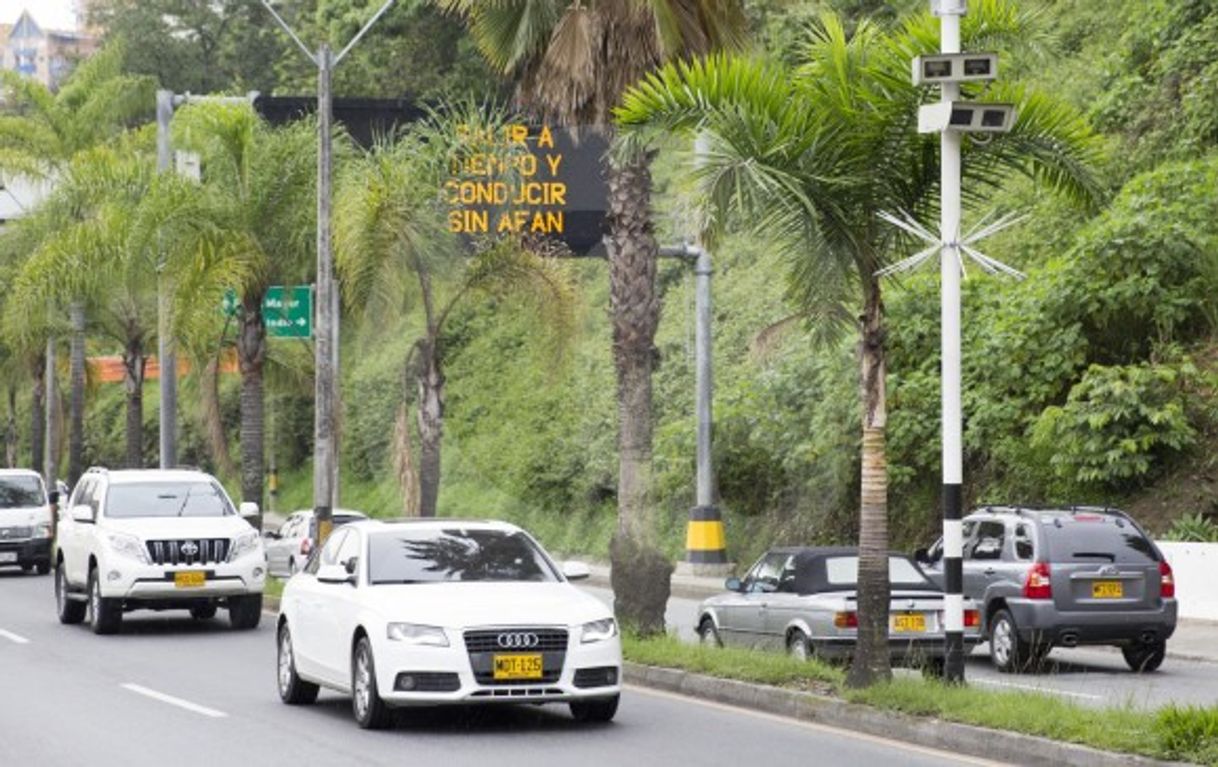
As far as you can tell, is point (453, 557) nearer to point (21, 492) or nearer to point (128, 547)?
point (128, 547)

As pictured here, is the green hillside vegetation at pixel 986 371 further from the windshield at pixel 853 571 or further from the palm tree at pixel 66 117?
the palm tree at pixel 66 117

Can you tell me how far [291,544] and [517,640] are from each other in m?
22.8

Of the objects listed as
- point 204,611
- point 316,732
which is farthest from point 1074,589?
point 204,611

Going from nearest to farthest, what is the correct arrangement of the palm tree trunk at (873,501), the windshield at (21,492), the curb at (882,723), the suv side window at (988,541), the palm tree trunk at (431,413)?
1. the curb at (882,723)
2. the palm tree trunk at (873,501)
3. the suv side window at (988,541)
4. the palm tree trunk at (431,413)
5. the windshield at (21,492)

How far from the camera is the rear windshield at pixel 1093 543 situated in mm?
21422

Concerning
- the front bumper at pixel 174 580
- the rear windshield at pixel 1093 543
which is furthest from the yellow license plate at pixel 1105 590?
the front bumper at pixel 174 580

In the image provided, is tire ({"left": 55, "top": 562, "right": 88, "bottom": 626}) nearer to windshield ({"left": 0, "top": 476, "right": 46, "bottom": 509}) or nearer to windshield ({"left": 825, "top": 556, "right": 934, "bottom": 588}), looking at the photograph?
windshield ({"left": 825, "top": 556, "right": 934, "bottom": 588})

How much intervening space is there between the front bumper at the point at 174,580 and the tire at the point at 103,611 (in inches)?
5.4

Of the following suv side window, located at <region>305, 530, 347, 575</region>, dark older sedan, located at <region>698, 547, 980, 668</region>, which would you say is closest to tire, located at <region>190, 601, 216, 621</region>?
dark older sedan, located at <region>698, 547, 980, 668</region>

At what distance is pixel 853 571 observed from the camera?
806 inches

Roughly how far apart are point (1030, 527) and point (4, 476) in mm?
24895

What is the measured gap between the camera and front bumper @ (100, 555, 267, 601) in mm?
25500

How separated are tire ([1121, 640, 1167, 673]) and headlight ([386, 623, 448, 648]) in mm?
9349

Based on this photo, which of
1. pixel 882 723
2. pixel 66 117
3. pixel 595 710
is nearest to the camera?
pixel 882 723
